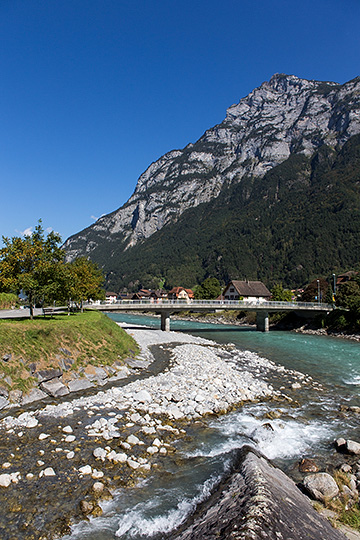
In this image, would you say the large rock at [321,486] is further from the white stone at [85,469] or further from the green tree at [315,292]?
the green tree at [315,292]

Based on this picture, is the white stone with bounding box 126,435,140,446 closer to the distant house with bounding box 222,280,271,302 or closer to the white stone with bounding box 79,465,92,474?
the white stone with bounding box 79,465,92,474

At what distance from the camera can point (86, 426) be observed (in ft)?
40.1

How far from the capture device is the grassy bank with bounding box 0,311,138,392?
1566 centimetres

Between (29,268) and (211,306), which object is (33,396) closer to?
(29,268)

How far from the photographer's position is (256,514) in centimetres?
617

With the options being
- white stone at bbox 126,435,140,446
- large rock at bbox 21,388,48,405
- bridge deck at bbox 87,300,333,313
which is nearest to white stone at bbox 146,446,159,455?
white stone at bbox 126,435,140,446

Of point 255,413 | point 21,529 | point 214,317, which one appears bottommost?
point 214,317

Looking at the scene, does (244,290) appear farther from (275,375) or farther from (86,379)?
(86,379)

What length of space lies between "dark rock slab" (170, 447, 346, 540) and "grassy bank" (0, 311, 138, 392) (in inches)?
448

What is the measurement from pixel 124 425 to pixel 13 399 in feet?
19.1

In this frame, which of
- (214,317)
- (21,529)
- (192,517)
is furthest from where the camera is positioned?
(214,317)

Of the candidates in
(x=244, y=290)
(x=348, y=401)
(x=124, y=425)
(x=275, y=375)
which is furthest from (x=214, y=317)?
(x=124, y=425)

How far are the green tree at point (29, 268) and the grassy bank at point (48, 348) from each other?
180 inches

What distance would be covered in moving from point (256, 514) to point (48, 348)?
52.5ft
